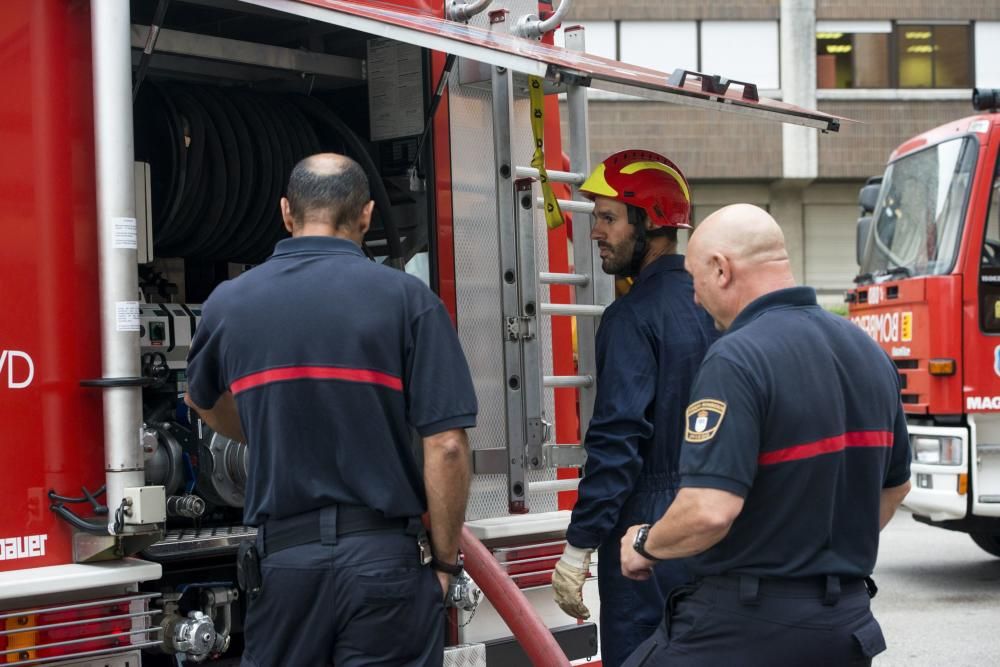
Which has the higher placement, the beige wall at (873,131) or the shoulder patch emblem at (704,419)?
the beige wall at (873,131)

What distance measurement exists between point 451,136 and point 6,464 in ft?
5.89

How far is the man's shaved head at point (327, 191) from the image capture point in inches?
131

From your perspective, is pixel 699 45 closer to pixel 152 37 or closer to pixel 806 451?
pixel 152 37

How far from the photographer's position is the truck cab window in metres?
8.43

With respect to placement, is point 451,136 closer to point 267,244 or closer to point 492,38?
point 492,38

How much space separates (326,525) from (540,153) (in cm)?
155

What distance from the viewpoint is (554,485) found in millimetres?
4328

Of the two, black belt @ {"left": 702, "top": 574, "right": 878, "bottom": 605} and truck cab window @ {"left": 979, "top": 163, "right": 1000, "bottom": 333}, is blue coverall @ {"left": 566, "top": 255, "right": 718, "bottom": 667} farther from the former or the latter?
truck cab window @ {"left": 979, "top": 163, "right": 1000, "bottom": 333}

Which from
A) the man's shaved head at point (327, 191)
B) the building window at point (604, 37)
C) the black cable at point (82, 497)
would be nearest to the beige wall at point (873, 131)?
the building window at point (604, 37)

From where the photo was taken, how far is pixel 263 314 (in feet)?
10.6

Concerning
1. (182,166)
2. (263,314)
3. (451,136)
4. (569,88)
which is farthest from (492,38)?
(182,166)

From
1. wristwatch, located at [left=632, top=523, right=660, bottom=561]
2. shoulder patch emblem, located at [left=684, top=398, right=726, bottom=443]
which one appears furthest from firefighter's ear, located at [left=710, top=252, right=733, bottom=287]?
wristwatch, located at [left=632, top=523, right=660, bottom=561]

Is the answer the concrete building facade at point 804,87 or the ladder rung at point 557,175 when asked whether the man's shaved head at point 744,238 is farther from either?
the concrete building facade at point 804,87

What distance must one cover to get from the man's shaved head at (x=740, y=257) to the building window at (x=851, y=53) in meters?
24.5
